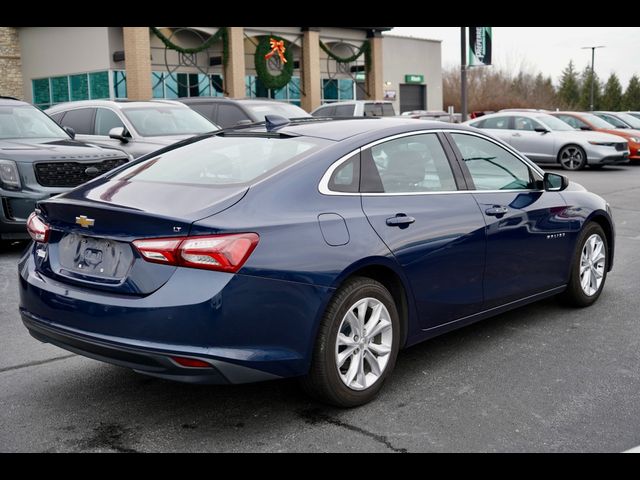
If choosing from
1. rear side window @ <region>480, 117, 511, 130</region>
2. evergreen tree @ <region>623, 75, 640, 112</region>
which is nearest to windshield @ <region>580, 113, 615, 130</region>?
rear side window @ <region>480, 117, 511, 130</region>

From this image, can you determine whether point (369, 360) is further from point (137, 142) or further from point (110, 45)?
point (110, 45)

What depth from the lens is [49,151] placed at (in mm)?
8680

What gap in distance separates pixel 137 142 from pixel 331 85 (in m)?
31.3

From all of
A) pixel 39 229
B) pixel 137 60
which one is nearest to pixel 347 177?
pixel 39 229

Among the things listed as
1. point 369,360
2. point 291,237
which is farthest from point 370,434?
point 291,237

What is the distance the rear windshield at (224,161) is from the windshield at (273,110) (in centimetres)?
1077

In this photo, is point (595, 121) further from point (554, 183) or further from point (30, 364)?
point (30, 364)

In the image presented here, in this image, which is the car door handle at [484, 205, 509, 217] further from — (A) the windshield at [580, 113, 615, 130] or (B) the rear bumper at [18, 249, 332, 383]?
(A) the windshield at [580, 113, 615, 130]

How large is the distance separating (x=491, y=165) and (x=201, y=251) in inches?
102

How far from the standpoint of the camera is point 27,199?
826cm

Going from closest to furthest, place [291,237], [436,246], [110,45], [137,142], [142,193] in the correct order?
[291,237]
[142,193]
[436,246]
[137,142]
[110,45]

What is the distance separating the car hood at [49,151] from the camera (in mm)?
8484

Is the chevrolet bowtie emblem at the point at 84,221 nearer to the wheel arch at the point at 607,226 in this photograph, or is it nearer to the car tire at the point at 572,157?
the wheel arch at the point at 607,226

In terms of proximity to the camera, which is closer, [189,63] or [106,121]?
[106,121]
